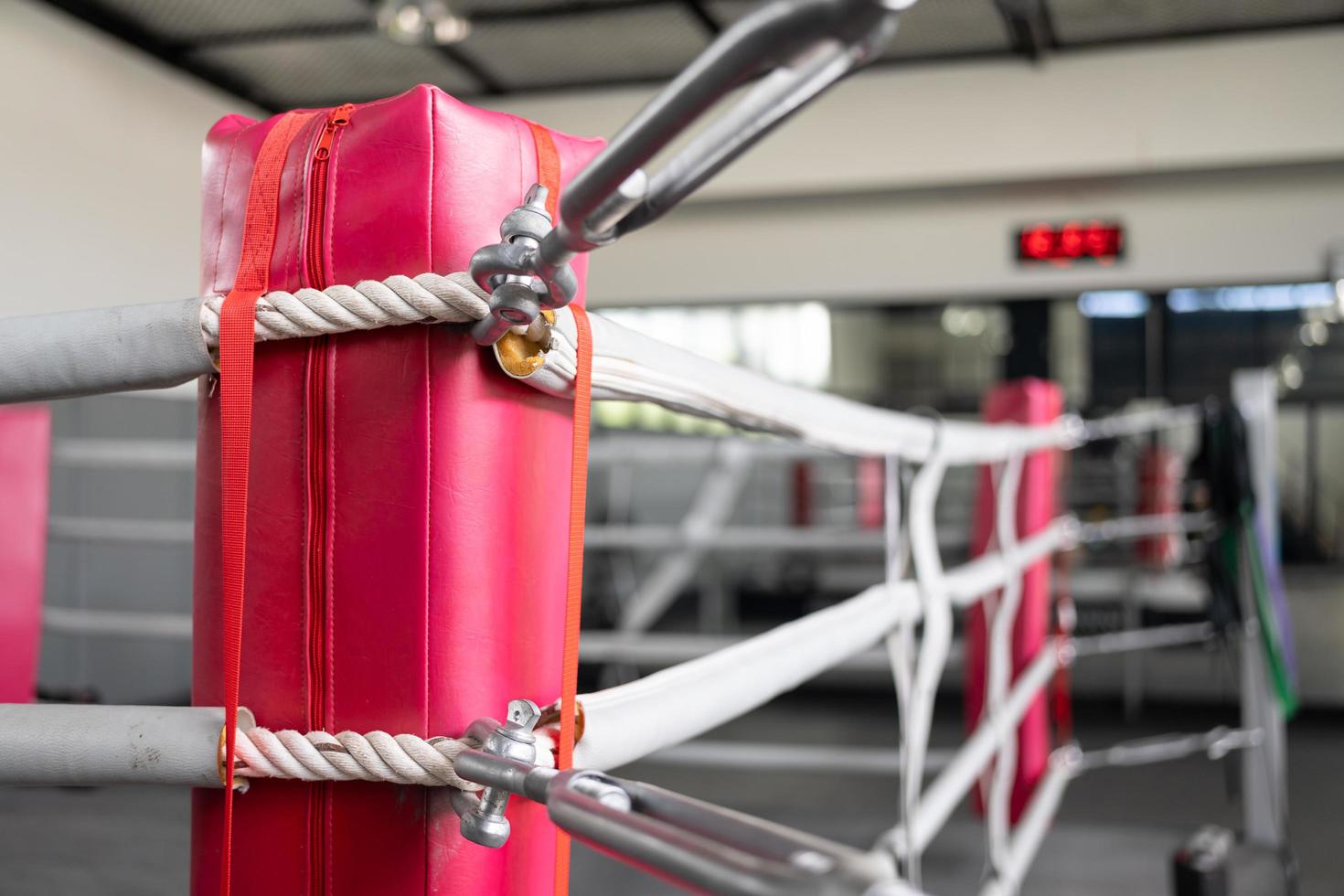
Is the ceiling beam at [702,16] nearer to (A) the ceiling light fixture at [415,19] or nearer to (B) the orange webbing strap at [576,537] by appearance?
(A) the ceiling light fixture at [415,19]

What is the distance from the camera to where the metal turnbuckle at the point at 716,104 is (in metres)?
0.26

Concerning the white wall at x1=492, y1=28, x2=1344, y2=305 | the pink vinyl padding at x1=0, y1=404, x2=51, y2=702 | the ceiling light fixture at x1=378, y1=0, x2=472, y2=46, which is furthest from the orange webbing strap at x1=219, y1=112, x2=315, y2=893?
the white wall at x1=492, y1=28, x2=1344, y2=305

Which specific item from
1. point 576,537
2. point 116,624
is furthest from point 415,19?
point 576,537

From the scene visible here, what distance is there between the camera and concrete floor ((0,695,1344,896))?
1.75 m

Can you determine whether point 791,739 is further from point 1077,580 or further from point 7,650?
point 7,650

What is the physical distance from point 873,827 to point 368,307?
196 cm

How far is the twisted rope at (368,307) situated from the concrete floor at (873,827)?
143cm

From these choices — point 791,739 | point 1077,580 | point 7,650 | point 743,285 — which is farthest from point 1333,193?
point 7,650

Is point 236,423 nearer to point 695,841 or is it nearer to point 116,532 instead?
point 695,841

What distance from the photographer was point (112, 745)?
510 mm

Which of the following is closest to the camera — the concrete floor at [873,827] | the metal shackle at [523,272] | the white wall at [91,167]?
the metal shackle at [523,272]

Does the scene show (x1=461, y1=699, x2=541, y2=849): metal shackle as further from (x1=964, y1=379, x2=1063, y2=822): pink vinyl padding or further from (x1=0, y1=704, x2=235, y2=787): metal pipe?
(x1=964, y1=379, x2=1063, y2=822): pink vinyl padding

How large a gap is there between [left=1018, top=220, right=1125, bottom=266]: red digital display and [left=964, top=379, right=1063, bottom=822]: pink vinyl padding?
255 cm

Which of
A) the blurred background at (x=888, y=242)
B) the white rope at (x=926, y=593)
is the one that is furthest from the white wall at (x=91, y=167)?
the white rope at (x=926, y=593)
